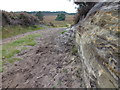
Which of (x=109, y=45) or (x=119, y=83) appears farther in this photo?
(x=109, y=45)

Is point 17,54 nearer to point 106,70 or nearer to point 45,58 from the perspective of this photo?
point 45,58

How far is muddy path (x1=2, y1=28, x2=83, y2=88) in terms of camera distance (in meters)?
4.05

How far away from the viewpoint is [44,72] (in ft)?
15.9

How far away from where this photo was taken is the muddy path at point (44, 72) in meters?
4.05

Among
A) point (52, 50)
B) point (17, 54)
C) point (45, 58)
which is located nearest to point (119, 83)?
point (45, 58)

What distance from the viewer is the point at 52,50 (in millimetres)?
7031

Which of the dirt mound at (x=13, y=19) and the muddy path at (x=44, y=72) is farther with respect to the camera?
the dirt mound at (x=13, y=19)

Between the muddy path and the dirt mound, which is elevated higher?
the dirt mound

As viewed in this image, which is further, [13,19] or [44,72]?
[13,19]

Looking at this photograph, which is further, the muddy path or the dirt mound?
the dirt mound

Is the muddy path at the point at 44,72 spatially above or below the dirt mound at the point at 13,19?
below

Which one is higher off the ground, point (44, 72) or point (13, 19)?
point (13, 19)

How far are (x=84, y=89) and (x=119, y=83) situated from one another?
1664 millimetres

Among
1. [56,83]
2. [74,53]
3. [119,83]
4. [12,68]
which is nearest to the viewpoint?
[119,83]
